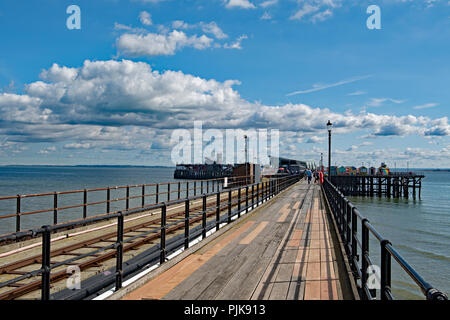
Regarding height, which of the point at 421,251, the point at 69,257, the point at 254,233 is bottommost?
the point at 421,251

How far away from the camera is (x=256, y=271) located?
673 centimetres

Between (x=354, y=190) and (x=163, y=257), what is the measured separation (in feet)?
A: 278

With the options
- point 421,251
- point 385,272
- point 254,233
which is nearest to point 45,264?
point 385,272

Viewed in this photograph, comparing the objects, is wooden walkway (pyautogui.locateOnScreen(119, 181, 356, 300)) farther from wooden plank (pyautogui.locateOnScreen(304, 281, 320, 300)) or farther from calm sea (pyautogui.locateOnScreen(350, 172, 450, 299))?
calm sea (pyautogui.locateOnScreen(350, 172, 450, 299))

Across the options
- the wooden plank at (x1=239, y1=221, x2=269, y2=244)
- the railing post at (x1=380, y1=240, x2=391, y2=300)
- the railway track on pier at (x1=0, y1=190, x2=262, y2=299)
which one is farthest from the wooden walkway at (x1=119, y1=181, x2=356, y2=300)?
the railing post at (x1=380, y1=240, x2=391, y2=300)

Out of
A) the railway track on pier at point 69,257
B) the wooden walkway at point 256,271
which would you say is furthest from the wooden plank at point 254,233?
the railway track on pier at point 69,257

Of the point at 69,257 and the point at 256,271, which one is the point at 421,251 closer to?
the point at 256,271

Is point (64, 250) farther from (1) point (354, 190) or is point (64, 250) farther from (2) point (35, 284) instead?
(1) point (354, 190)

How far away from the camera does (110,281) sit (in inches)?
233

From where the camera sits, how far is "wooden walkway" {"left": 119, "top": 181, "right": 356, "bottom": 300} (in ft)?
18.2

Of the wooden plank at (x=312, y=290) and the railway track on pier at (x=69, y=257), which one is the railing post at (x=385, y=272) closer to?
the wooden plank at (x=312, y=290)

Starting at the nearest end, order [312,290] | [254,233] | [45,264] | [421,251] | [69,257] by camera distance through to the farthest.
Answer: [45,264] → [312,290] → [69,257] → [254,233] → [421,251]

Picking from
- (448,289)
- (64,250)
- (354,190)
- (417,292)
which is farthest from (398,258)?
(354,190)
